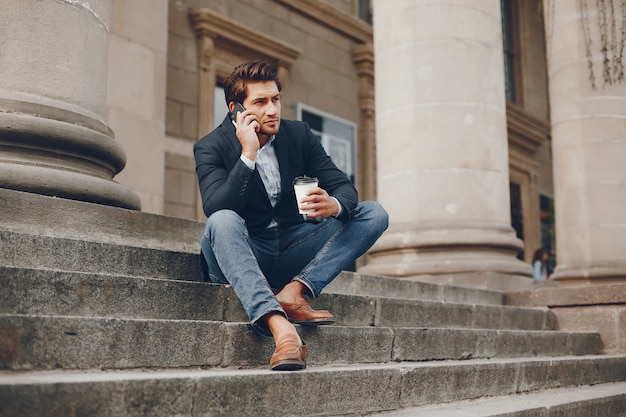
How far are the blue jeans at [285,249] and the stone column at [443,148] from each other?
329cm

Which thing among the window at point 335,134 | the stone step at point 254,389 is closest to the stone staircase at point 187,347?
the stone step at point 254,389

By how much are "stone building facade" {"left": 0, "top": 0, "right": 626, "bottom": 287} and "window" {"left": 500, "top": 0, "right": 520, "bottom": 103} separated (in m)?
7.02

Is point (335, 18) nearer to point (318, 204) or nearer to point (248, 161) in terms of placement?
point (248, 161)

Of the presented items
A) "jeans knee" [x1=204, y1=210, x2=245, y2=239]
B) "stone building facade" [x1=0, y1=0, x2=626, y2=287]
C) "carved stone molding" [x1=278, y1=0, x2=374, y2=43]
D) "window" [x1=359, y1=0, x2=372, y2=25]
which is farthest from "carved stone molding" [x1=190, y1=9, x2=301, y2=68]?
"jeans knee" [x1=204, y1=210, x2=245, y2=239]

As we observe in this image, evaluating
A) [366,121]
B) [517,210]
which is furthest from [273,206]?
[517,210]

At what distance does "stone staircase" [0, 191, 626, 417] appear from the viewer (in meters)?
2.72

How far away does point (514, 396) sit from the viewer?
4625 millimetres

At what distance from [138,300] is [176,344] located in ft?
1.49

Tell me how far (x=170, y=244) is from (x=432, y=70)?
12.4ft

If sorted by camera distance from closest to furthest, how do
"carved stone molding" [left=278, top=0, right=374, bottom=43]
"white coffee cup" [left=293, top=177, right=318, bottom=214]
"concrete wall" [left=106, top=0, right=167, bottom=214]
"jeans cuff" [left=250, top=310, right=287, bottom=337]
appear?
"jeans cuff" [left=250, top=310, right=287, bottom=337], "white coffee cup" [left=293, top=177, right=318, bottom=214], "concrete wall" [left=106, top=0, right=167, bottom=214], "carved stone molding" [left=278, top=0, right=374, bottom=43]

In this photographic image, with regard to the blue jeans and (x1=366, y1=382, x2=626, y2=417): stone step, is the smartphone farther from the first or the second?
(x1=366, y1=382, x2=626, y2=417): stone step

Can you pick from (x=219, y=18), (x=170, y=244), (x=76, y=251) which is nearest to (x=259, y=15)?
(x=219, y=18)

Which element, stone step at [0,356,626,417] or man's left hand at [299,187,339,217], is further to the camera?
man's left hand at [299,187,339,217]

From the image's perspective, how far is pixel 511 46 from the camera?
2058 cm
